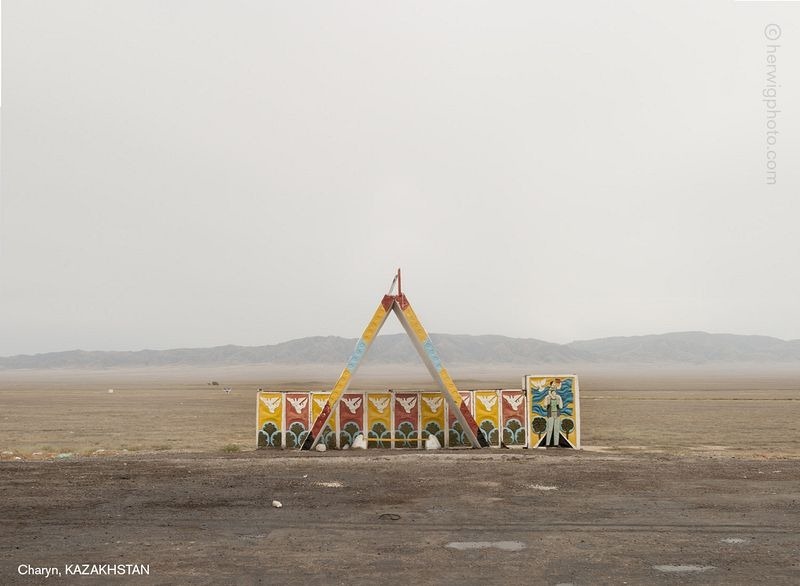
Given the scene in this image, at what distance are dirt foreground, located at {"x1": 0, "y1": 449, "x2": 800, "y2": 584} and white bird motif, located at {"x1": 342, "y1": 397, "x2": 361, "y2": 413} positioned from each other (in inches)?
154

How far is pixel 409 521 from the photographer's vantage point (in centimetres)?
1196

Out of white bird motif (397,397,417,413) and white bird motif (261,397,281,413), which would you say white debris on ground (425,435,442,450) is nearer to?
white bird motif (397,397,417,413)

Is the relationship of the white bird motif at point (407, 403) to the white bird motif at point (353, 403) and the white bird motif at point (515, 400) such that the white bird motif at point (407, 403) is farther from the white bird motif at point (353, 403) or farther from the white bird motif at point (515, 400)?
the white bird motif at point (515, 400)

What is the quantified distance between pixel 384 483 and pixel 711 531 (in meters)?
7.31

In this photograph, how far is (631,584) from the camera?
859 cm

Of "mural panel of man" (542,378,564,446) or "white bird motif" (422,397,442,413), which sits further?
"white bird motif" (422,397,442,413)

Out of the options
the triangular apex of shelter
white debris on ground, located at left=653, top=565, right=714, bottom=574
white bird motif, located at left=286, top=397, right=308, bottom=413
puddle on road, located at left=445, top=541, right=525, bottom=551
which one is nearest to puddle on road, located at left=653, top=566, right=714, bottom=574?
white debris on ground, located at left=653, top=565, right=714, bottom=574

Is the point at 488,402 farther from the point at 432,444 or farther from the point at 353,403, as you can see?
the point at 353,403

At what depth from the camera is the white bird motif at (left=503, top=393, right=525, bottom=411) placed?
72.4 feet

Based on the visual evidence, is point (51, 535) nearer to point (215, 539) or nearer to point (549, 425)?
point (215, 539)

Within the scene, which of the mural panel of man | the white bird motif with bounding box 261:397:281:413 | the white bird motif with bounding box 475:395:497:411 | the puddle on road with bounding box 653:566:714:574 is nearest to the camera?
the puddle on road with bounding box 653:566:714:574

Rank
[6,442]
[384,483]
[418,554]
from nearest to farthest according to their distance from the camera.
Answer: [418,554], [384,483], [6,442]

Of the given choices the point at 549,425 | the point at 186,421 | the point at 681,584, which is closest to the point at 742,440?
the point at 549,425

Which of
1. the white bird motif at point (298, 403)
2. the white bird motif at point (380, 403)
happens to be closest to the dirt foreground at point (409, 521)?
the white bird motif at point (380, 403)
